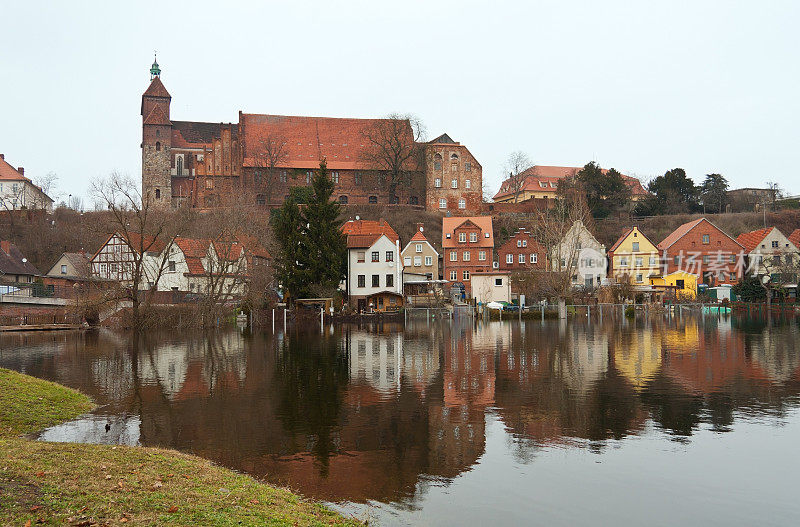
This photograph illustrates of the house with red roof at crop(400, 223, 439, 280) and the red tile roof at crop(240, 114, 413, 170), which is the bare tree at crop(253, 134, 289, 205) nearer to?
the red tile roof at crop(240, 114, 413, 170)

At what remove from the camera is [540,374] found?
72.9ft

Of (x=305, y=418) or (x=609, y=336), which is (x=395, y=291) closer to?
(x=609, y=336)

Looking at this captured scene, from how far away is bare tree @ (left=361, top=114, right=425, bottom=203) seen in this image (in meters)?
93.9

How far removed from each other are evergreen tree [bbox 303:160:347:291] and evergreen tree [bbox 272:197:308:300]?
2.03 ft

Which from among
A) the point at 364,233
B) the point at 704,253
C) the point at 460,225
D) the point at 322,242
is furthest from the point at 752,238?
the point at 322,242

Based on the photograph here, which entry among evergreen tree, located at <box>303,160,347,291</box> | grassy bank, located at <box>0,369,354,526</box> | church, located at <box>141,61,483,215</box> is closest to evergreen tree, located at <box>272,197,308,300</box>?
evergreen tree, located at <box>303,160,347,291</box>

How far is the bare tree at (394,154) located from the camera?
3696 inches

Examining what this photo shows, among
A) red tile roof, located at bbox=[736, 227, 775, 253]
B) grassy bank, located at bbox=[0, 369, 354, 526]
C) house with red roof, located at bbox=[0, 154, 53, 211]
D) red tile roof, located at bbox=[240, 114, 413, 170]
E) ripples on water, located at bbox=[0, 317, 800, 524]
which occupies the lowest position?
ripples on water, located at bbox=[0, 317, 800, 524]

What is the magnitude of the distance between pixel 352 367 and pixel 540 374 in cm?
723

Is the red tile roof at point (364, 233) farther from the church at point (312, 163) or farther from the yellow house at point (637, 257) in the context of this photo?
the yellow house at point (637, 257)

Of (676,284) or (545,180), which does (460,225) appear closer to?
(676,284)

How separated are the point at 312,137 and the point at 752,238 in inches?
2378

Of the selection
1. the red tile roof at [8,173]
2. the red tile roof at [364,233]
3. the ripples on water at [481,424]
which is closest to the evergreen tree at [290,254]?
the red tile roof at [364,233]

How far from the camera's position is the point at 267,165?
90.2 metres
